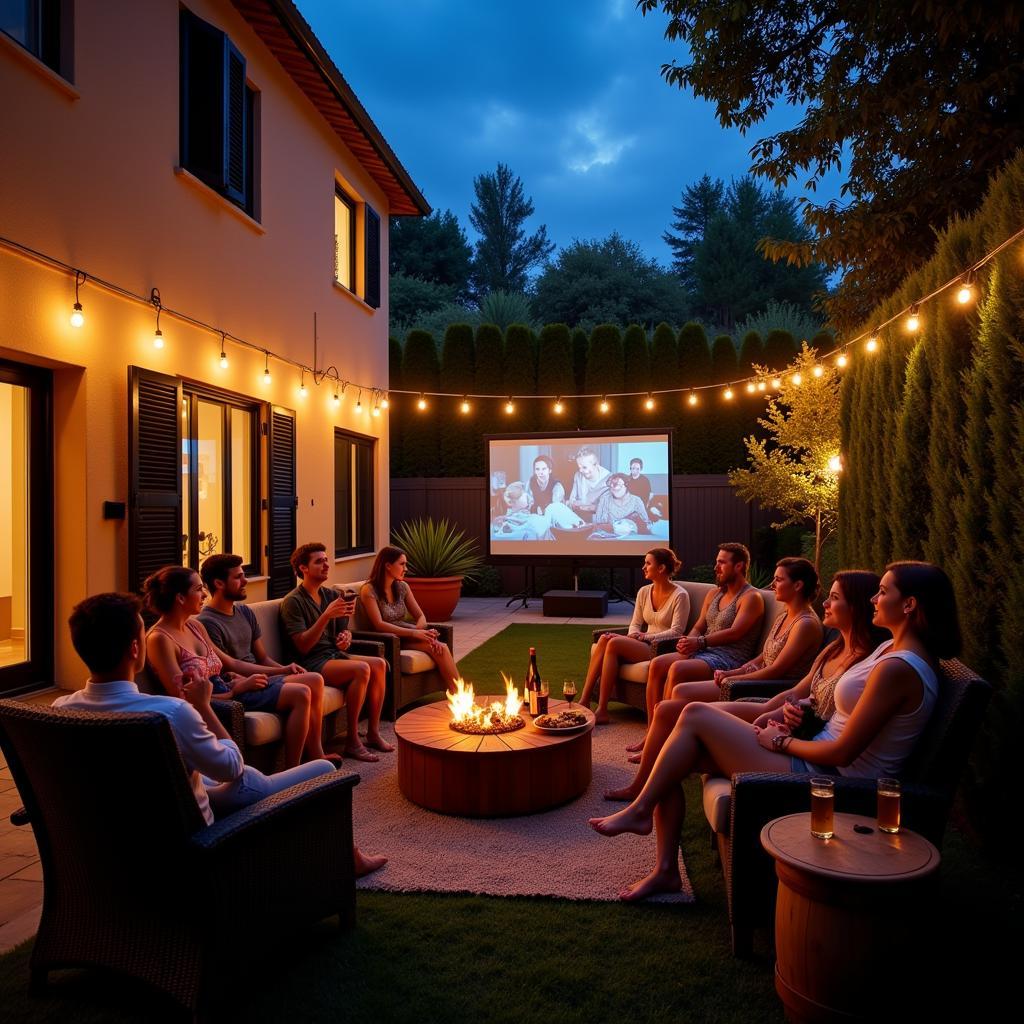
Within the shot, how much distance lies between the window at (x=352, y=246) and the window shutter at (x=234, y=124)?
8.63 ft

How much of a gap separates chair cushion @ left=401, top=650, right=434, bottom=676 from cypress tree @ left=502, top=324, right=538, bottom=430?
8.76 metres

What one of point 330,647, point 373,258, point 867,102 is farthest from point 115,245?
point 867,102

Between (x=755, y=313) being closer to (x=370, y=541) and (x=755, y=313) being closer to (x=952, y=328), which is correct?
(x=370, y=541)

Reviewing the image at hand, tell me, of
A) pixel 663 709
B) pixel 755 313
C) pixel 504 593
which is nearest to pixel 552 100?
pixel 755 313

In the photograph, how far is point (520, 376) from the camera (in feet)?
46.5

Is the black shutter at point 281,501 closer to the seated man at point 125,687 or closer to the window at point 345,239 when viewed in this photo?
the window at point 345,239

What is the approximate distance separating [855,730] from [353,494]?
8570mm

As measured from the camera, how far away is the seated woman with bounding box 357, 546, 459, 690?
570cm

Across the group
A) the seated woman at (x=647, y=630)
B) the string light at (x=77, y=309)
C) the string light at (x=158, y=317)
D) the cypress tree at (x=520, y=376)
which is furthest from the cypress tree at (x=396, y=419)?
the string light at (x=77, y=309)

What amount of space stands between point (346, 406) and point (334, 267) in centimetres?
164

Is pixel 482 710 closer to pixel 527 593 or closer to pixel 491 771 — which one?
pixel 491 771

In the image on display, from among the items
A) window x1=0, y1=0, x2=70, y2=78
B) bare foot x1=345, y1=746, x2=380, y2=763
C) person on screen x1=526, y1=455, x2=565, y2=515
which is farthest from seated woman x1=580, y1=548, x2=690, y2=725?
person on screen x1=526, y1=455, x2=565, y2=515

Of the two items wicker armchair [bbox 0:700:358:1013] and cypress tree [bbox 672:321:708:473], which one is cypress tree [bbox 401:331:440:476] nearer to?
cypress tree [bbox 672:321:708:473]

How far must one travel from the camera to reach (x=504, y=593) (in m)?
13.8
